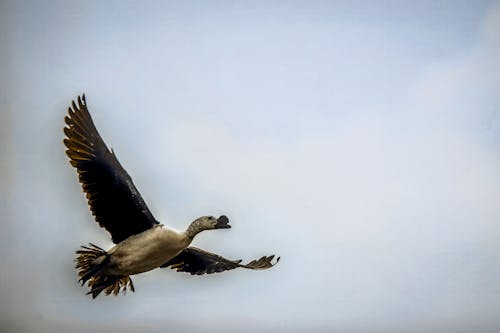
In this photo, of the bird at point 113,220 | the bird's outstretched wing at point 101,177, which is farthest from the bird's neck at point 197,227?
the bird's outstretched wing at point 101,177

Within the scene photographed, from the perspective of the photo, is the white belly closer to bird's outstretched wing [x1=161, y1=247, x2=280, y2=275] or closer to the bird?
the bird

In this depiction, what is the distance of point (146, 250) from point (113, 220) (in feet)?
0.50

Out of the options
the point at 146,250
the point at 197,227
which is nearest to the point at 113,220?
the point at 146,250

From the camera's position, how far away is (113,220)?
2.11 m

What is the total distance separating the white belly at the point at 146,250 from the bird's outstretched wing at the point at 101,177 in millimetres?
52

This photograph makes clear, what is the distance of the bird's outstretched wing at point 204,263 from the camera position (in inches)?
90.1

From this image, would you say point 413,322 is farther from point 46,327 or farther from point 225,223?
point 46,327

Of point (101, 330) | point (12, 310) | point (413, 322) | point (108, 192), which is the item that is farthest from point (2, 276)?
point (413, 322)

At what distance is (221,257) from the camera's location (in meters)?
2.30

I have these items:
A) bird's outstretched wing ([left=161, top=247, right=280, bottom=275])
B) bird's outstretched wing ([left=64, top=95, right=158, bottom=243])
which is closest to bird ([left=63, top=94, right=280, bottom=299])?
bird's outstretched wing ([left=64, top=95, right=158, bottom=243])

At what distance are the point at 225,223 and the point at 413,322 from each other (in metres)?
1.10

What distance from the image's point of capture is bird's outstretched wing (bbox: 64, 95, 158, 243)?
202 cm

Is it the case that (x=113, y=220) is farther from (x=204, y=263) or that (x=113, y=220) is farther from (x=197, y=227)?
(x=204, y=263)

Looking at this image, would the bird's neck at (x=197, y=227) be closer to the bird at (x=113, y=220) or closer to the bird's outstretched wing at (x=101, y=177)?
the bird at (x=113, y=220)
